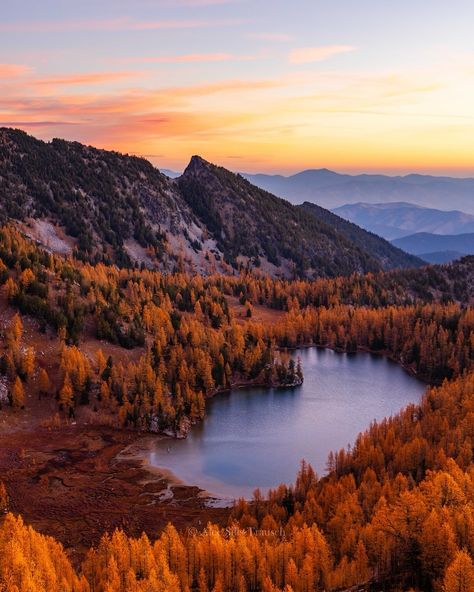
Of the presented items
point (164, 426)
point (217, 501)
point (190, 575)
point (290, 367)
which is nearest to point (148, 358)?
point (164, 426)

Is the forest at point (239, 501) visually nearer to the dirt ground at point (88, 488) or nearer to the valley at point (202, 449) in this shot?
the valley at point (202, 449)

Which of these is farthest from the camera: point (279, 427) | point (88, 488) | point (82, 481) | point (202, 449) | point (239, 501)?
point (279, 427)

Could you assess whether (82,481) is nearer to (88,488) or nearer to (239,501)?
(88,488)

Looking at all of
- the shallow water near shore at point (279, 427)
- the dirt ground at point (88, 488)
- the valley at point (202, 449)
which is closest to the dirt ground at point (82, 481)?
the dirt ground at point (88, 488)

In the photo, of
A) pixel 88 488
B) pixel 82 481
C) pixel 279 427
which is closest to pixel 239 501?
pixel 88 488

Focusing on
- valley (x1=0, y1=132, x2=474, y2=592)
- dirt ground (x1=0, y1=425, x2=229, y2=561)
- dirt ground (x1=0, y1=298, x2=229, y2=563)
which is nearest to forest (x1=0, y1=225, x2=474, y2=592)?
valley (x1=0, y1=132, x2=474, y2=592)

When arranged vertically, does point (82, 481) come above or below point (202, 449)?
below

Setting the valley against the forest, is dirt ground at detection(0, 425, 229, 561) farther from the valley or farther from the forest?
the forest
